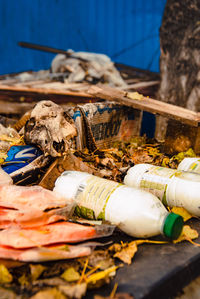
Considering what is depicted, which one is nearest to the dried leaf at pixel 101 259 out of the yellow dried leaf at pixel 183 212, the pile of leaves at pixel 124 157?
the yellow dried leaf at pixel 183 212

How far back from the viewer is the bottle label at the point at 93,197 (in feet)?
5.98

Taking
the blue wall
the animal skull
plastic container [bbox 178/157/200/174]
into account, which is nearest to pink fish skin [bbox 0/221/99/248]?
the animal skull

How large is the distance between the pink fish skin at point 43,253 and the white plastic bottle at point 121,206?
0.94ft

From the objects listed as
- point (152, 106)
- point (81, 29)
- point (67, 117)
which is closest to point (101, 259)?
point (67, 117)

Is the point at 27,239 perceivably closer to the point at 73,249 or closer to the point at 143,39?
the point at 73,249

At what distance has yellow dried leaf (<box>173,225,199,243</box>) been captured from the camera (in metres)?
1.80

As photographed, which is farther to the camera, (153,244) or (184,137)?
(184,137)

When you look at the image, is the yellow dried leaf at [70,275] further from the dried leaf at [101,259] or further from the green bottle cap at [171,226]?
the green bottle cap at [171,226]

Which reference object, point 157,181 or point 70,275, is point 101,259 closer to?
point 70,275

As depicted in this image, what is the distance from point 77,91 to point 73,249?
3636mm

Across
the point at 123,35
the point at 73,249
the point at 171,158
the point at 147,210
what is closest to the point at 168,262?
the point at 147,210

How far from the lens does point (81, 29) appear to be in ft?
22.7

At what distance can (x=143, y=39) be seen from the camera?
6910 millimetres

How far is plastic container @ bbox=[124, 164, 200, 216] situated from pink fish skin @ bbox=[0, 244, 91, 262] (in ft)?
2.29
